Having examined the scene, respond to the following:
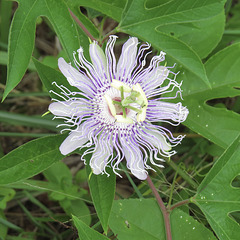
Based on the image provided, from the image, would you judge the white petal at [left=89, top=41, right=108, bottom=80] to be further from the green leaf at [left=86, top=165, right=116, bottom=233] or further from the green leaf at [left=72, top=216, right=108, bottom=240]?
the green leaf at [left=72, top=216, right=108, bottom=240]

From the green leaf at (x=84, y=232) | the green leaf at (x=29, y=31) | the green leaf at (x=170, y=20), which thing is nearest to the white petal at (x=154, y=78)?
the green leaf at (x=170, y=20)

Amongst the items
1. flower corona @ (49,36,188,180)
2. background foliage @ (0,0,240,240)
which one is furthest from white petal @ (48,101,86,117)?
background foliage @ (0,0,240,240)

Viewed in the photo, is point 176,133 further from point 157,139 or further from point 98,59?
point 98,59

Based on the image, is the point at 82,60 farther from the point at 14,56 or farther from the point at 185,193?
the point at 185,193

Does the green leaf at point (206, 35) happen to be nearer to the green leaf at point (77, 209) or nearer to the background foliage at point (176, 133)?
the background foliage at point (176, 133)

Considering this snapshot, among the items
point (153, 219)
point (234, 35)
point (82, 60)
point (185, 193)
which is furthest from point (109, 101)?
point (234, 35)

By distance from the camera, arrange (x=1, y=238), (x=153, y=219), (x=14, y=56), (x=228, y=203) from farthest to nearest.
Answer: (x=1, y=238), (x=153, y=219), (x=228, y=203), (x=14, y=56)

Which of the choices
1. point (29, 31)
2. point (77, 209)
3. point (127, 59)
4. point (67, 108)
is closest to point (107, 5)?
point (127, 59)
